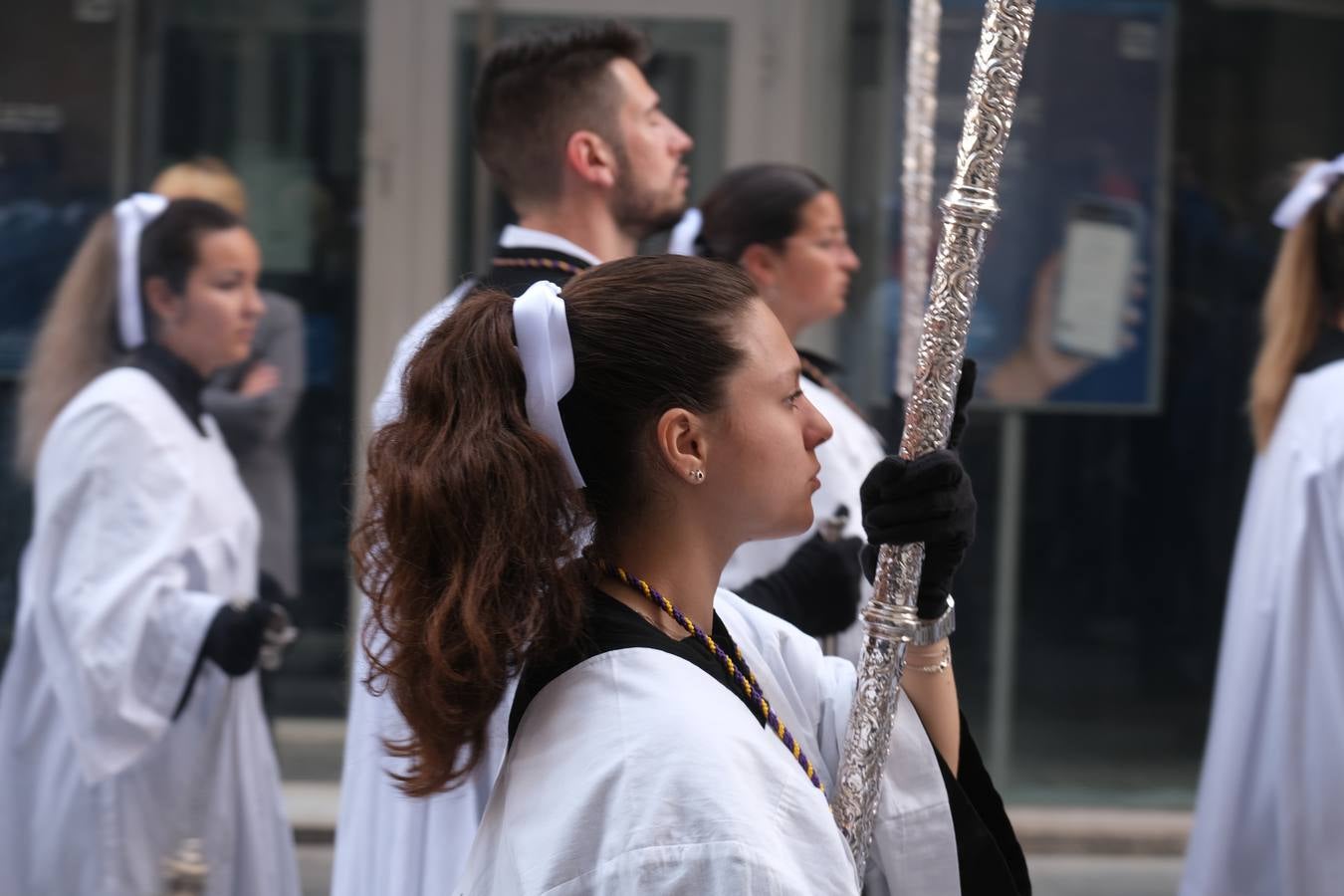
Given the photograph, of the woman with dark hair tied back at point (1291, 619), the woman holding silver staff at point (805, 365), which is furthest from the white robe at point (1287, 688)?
the woman holding silver staff at point (805, 365)

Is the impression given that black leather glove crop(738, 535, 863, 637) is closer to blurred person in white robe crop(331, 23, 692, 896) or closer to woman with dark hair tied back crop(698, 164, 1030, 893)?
woman with dark hair tied back crop(698, 164, 1030, 893)

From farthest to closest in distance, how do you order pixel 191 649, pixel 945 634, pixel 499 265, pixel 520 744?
1. pixel 191 649
2. pixel 499 265
3. pixel 945 634
4. pixel 520 744

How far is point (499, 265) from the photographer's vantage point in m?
2.68

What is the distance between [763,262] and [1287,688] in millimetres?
1511

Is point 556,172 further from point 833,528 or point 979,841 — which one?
point 979,841

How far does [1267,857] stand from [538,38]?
246 cm

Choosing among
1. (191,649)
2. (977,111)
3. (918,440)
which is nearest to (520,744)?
(918,440)

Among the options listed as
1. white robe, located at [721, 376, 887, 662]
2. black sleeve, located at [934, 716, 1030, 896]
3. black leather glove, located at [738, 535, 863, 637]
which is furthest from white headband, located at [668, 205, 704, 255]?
black sleeve, located at [934, 716, 1030, 896]

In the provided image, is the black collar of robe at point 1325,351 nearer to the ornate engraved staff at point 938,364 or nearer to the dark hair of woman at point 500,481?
the ornate engraved staff at point 938,364

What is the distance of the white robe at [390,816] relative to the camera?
93.0 inches

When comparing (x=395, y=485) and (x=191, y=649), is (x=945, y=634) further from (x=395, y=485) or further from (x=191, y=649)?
(x=191, y=649)

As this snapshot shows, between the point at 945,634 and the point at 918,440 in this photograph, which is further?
the point at 945,634

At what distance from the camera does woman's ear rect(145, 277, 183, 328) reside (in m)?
3.77

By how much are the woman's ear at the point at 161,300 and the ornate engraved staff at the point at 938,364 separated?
2.45 m
